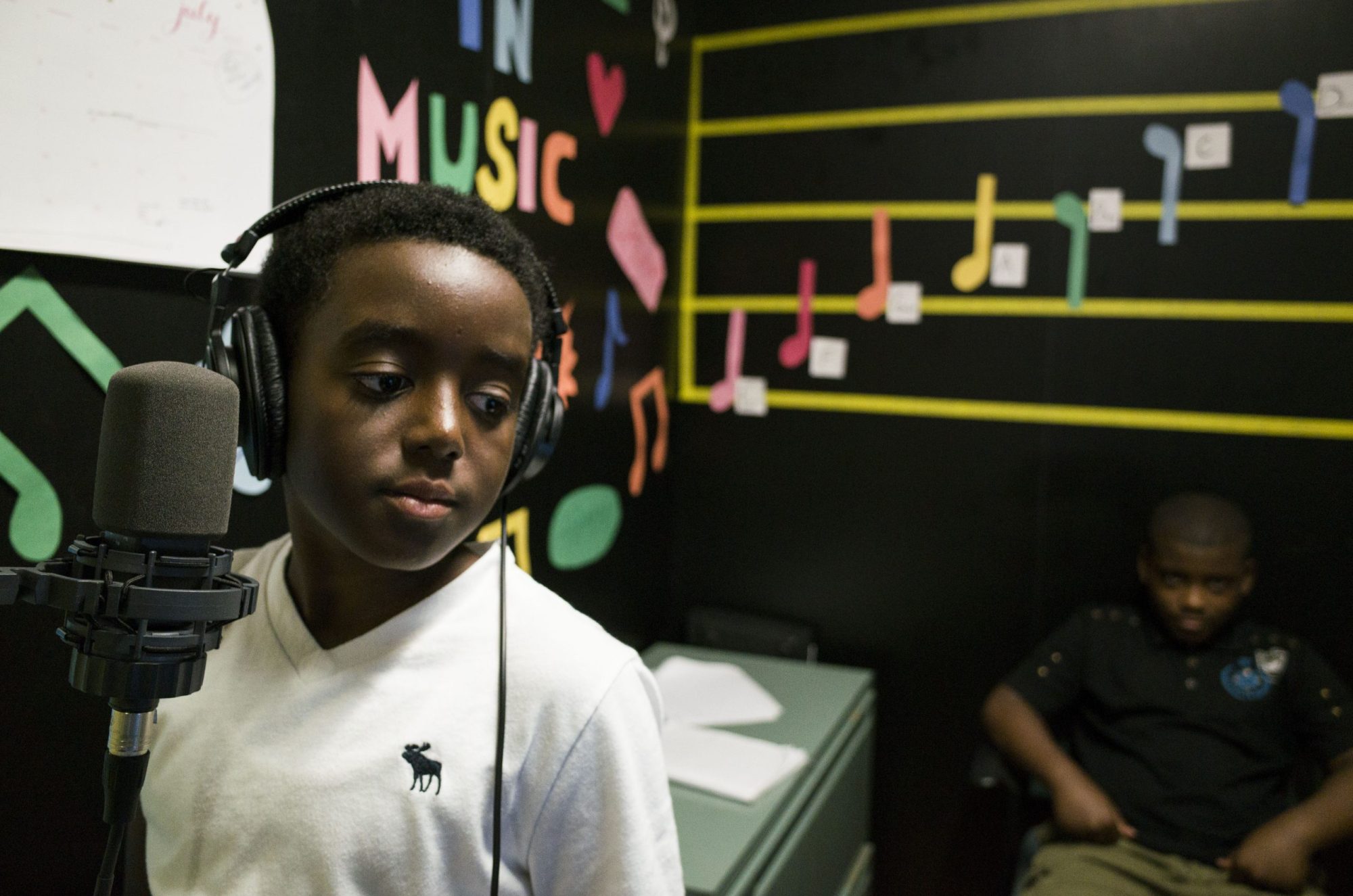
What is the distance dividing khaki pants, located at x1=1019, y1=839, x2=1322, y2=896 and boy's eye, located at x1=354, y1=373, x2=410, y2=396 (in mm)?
1487

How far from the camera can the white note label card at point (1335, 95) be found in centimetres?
188

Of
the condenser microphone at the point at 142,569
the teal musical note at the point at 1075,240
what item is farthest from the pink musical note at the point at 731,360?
the condenser microphone at the point at 142,569

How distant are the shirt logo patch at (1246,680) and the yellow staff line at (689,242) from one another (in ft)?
4.58

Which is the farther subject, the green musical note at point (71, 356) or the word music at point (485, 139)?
the word music at point (485, 139)

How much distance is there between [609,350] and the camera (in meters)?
2.07

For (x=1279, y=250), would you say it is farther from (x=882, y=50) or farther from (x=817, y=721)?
(x=817, y=721)

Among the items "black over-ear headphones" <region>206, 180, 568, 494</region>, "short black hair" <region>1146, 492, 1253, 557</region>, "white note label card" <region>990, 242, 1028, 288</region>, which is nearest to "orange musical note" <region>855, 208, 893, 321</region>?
"white note label card" <region>990, 242, 1028, 288</region>

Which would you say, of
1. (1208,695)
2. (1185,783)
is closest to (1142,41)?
(1208,695)

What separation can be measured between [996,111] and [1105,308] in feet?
1.74

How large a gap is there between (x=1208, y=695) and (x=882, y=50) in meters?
1.63

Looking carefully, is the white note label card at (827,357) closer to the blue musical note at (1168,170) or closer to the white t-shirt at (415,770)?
the blue musical note at (1168,170)

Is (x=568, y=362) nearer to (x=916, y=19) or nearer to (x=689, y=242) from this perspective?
(x=689, y=242)

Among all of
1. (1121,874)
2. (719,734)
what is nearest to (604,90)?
(719,734)

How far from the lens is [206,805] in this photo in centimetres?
76
